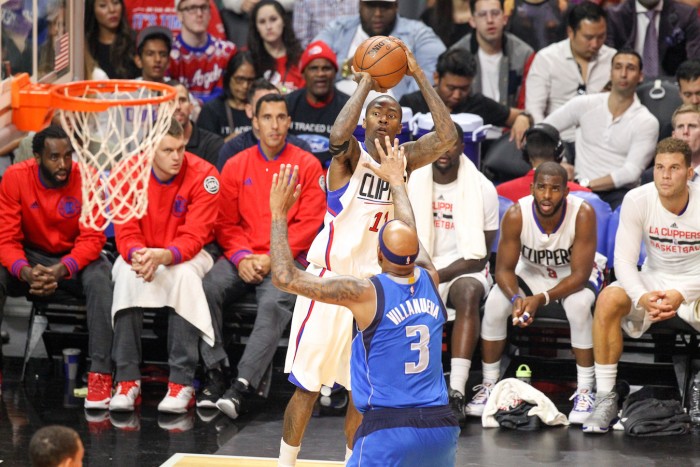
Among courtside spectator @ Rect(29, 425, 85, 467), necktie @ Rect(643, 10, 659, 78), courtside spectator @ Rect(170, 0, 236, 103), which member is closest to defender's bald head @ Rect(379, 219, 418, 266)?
courtside spectator @ Rect(29, 425, 85, 467)

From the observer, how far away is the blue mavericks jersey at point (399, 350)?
465 centimetres

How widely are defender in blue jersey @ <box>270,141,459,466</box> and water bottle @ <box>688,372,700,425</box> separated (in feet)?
9.40

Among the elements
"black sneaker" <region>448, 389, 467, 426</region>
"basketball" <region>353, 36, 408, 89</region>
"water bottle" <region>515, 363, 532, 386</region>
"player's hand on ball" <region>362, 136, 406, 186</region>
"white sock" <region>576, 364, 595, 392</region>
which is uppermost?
"basketball" <region>353, 36, 408, 89</region>

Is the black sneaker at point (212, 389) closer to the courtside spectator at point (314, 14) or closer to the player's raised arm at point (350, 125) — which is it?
the player's raised arm at point (350, 125)

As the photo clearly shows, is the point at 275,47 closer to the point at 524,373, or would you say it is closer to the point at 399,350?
the point at 524,373

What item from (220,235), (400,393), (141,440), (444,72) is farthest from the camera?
(444,72)

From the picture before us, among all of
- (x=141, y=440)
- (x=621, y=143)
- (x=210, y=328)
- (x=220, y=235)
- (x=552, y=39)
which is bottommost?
(x=141, y=440)

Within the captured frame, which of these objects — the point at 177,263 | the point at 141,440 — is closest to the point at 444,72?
the point at 177,263

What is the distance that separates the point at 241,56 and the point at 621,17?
3042mm

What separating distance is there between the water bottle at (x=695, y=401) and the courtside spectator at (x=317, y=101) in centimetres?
306

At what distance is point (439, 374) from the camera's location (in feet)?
15.7

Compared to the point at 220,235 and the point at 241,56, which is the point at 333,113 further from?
the point at 220,235

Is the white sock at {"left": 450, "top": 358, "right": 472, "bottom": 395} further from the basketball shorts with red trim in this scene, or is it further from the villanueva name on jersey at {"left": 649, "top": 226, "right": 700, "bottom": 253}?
the basketball shorts with red trim

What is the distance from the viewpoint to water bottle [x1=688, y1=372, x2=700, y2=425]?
23.2ft
